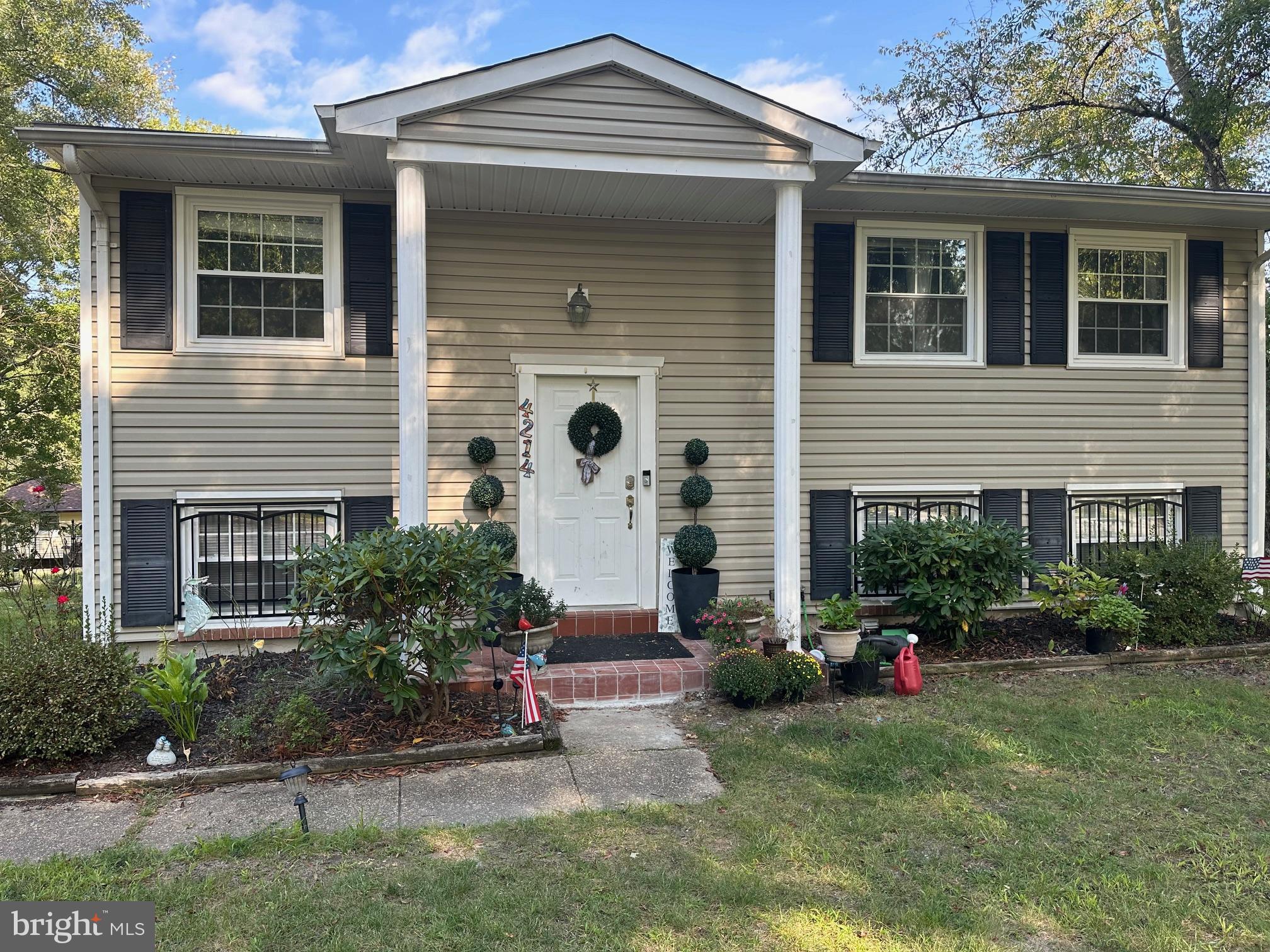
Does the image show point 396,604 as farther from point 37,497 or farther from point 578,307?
point 37,497

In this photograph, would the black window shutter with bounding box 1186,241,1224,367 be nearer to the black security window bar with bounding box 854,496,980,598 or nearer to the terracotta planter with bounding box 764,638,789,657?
the black security window bar with bounding box 854,496,980,598

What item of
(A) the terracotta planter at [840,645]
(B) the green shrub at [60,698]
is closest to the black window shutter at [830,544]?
(A) the terracotta planter at [840,645]

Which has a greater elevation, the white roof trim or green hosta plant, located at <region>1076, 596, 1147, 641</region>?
the white roof trim

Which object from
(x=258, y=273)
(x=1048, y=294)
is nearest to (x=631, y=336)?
(x=258, y=273)

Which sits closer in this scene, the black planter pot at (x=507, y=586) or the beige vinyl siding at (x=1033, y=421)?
the black planter pot at (x=507, y=586)

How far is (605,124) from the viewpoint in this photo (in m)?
5.06

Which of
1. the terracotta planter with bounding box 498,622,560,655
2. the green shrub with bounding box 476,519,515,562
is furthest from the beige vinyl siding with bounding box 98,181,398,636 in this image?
the terracotta planter with bounding box 498,622,560,655

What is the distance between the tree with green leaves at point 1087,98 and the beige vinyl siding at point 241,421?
9873 mm

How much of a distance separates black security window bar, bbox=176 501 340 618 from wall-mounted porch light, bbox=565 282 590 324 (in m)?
2.30

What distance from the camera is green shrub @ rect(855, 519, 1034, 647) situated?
559cm

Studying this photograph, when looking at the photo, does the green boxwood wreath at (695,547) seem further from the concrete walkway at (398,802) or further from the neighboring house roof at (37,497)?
the neighboring house roof at (37,497)

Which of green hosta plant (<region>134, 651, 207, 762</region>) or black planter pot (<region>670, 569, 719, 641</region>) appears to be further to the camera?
black planter pot (<region>670, 569, 719, 641</region>)

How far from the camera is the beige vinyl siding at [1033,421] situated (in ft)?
21.1

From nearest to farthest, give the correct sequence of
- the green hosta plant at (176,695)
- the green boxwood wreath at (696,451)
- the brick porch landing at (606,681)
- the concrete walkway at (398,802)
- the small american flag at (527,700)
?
the concrete walkway at (398,802)
the green hosta plant at (176,695)
the small american flag at (527,700)
the brick porch landing at (606,681)
the green boxwood wreath at (696,451)
